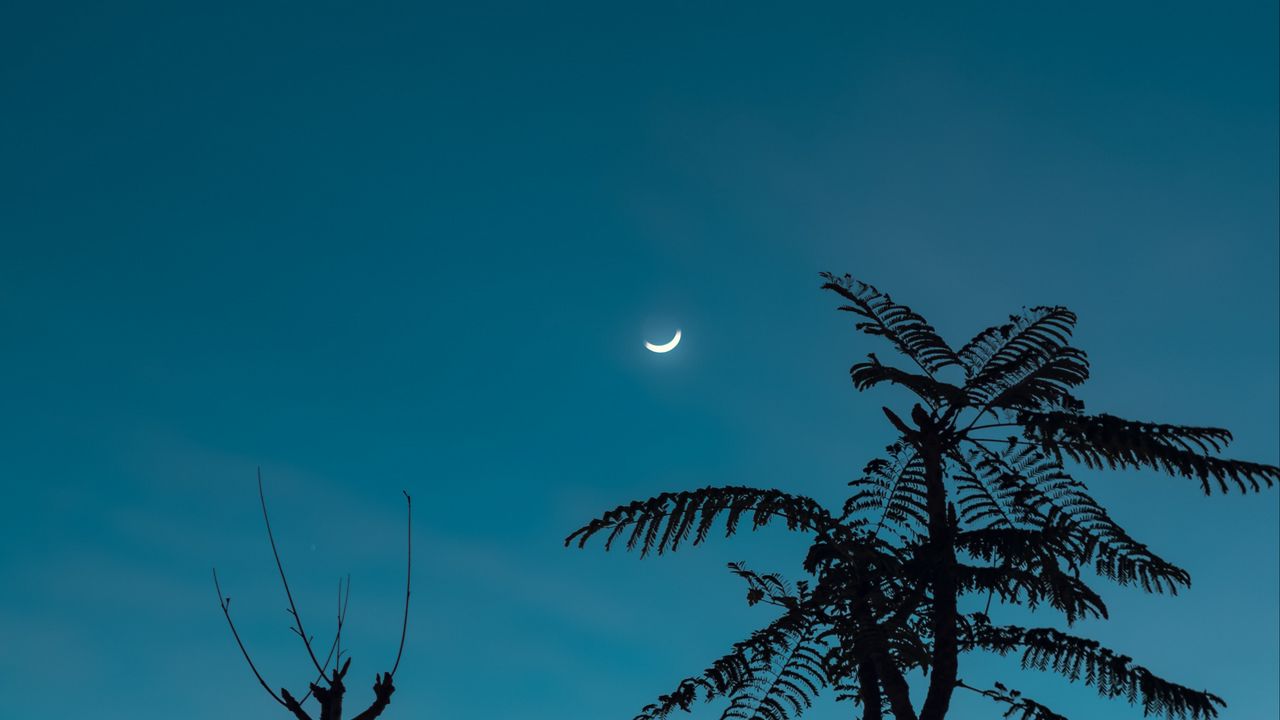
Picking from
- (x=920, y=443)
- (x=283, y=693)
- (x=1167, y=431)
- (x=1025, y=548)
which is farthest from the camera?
(x=920, y=443)

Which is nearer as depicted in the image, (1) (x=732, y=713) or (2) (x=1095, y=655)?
(2) (x=1095, y=655)

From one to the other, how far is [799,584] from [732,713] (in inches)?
37.1

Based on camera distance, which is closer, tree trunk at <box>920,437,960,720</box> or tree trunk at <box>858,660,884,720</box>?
tree trunk at <box>920,437,960,720</box>

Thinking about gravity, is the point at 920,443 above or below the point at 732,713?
above

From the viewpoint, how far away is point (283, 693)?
8.98ft

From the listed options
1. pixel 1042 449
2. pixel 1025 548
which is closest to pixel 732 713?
pixel 1025 548

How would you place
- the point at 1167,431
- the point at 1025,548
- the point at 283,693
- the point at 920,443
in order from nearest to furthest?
the point at 283,693 < the point at 1167,431 < the point at 1025,548 < the point at 920,443

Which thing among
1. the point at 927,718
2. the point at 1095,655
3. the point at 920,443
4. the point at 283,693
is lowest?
the point at 283,693

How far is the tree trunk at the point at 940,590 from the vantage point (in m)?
5.30

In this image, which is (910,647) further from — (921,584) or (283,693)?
(283,693)

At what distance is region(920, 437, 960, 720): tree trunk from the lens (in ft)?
17.4

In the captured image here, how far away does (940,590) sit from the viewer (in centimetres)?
550

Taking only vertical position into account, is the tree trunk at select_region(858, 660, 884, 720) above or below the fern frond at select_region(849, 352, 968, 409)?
below

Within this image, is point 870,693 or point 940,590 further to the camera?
point 870,693
